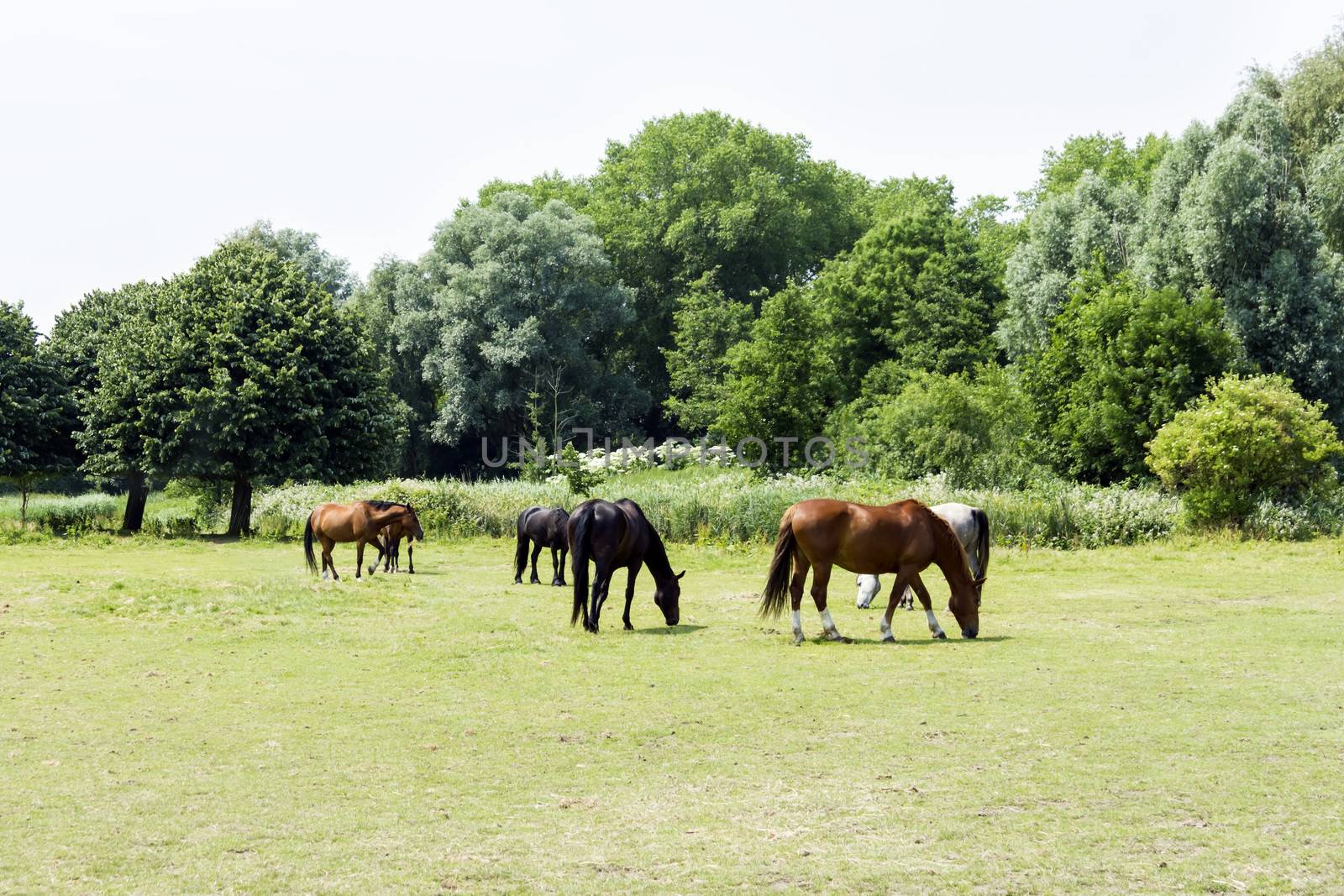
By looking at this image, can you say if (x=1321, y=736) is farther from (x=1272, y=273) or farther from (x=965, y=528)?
(x=1272, y=273)

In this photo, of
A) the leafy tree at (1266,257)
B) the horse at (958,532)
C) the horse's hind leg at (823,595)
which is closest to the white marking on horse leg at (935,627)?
the horse's hind leg at (823,595)

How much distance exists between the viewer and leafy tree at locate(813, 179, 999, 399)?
56.4m

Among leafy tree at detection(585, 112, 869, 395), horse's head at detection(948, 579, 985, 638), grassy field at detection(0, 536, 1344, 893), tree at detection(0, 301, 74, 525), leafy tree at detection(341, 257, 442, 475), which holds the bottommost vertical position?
grassy field at detection(0, 536, 1344, 893)

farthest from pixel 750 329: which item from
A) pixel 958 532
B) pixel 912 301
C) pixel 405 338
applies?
pixel 958 532

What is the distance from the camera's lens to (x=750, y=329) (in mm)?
65188

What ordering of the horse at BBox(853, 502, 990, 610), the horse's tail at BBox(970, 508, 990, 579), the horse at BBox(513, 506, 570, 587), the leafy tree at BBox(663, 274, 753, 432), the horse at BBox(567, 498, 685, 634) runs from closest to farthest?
1. the horse at BBox(567, 498, 685, 634)
2. the horse's tail at BBox(970, 508, 990, 579)
3. the horse at BBox(853, 502, 990, 610)
4. the horse at BBox(513, 506, 570, 587)
5. the leafy tree at BBox(663, 274, 753, 432)

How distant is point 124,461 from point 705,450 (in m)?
25.0

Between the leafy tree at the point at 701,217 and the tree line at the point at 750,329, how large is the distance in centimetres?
25

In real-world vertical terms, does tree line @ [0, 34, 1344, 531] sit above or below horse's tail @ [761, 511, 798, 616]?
above

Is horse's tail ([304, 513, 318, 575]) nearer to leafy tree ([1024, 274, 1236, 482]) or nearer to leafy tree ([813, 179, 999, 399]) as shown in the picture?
leafy tree ([1024, 274, 1236, 482])

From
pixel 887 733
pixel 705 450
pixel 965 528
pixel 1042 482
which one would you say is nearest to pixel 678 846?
pixel 887 733

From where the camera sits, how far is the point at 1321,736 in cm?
993

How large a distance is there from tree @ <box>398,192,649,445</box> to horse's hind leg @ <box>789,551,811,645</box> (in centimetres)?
4918

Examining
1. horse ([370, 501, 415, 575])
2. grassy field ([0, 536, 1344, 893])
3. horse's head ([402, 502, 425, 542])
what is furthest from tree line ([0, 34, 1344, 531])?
grassy field ([0, 536, 1344, 893])
